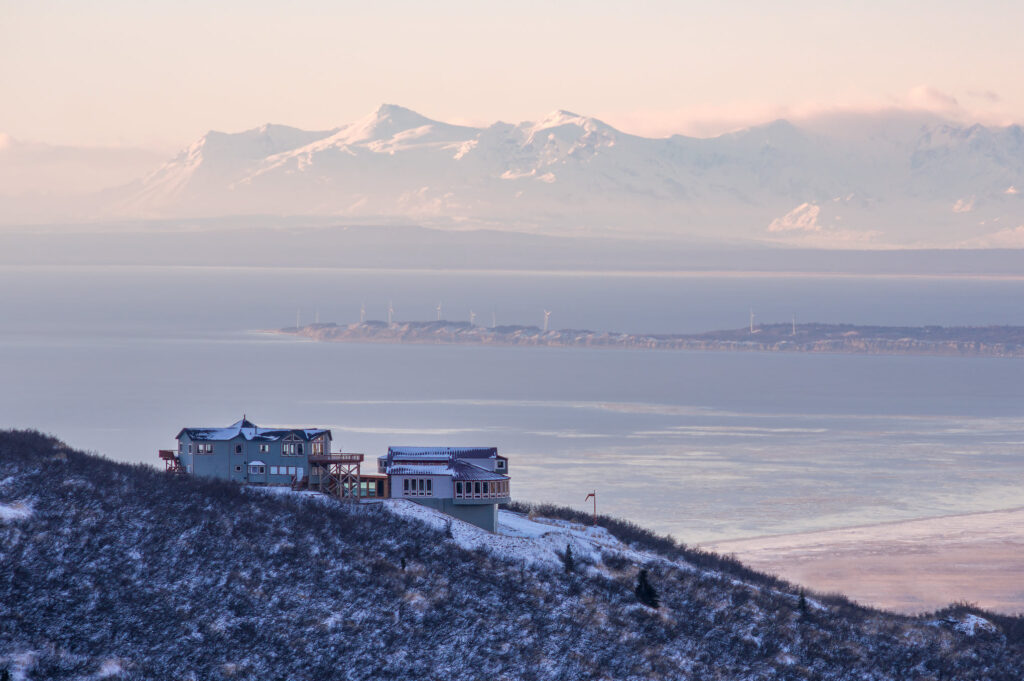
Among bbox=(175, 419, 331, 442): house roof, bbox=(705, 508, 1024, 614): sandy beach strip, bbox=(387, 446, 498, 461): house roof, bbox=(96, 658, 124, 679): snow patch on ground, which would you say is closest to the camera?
bbox=(96, 658, 124, 679): snow patch on ground

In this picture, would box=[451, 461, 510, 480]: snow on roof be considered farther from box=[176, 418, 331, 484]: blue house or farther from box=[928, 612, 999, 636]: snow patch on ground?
box=[928, 612, 999, 636]: snow patch on ground

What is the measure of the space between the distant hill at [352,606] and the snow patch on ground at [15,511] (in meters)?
0.09

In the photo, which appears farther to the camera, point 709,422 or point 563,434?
point 709,422

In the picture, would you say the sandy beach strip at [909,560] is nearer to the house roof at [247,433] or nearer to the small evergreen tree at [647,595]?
the small evergreen tree at [647,595]

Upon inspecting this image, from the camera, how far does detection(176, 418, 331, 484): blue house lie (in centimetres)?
7300

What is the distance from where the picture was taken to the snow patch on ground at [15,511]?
213ft

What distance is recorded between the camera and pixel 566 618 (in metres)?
63.9

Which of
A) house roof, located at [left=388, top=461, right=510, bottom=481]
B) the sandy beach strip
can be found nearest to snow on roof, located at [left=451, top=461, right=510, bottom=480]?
house roof, located at [left=388, top=461, right=510, bottom=481]

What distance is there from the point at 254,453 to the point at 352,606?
1304cm

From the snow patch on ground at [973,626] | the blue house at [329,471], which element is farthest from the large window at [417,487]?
the snow patch on ground at [973,626]

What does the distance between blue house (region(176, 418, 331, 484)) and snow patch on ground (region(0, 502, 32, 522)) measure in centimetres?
893

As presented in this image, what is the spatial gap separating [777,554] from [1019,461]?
194 feet

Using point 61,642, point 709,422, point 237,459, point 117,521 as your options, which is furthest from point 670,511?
point 709,422

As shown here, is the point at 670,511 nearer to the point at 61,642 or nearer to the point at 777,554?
the point at 777,554
